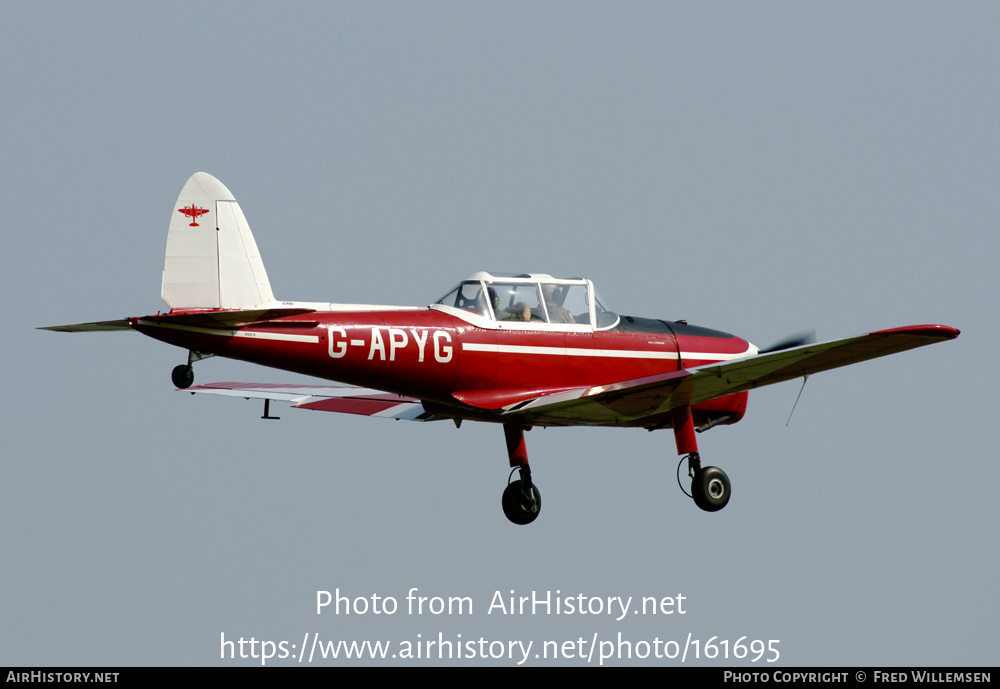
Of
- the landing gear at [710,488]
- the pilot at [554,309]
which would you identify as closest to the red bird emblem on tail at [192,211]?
the pilot at [554,309]

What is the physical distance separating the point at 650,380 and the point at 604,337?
47.7 inches

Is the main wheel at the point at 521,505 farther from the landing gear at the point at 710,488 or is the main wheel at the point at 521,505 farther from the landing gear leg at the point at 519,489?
the landing gear at the point at 710,488

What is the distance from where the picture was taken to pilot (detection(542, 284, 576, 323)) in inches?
666

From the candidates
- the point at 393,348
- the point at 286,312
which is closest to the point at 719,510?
the point at 393,348

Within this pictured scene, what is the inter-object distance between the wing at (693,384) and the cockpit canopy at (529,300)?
932mm

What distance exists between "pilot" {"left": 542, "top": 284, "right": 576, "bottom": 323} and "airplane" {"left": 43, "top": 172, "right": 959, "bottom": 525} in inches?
0.7

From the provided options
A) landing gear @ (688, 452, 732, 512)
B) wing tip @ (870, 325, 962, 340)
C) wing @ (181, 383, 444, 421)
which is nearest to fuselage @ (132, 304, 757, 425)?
landing gear @ (688, 452, 732, 512)

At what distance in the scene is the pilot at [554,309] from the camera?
16922 millimetres

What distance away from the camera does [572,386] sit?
16875 mm

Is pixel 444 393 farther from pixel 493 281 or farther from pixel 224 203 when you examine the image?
pixel 224 203

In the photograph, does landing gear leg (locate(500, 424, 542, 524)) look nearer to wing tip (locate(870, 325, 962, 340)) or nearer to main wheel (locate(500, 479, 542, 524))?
main wheel (locate(500, 479, 542, 524))

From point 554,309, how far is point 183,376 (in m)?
4.68

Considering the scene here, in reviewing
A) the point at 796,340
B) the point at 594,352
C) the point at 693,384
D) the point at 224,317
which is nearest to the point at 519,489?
the point at 594,352

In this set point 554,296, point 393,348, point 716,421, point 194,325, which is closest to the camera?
point 194,325
